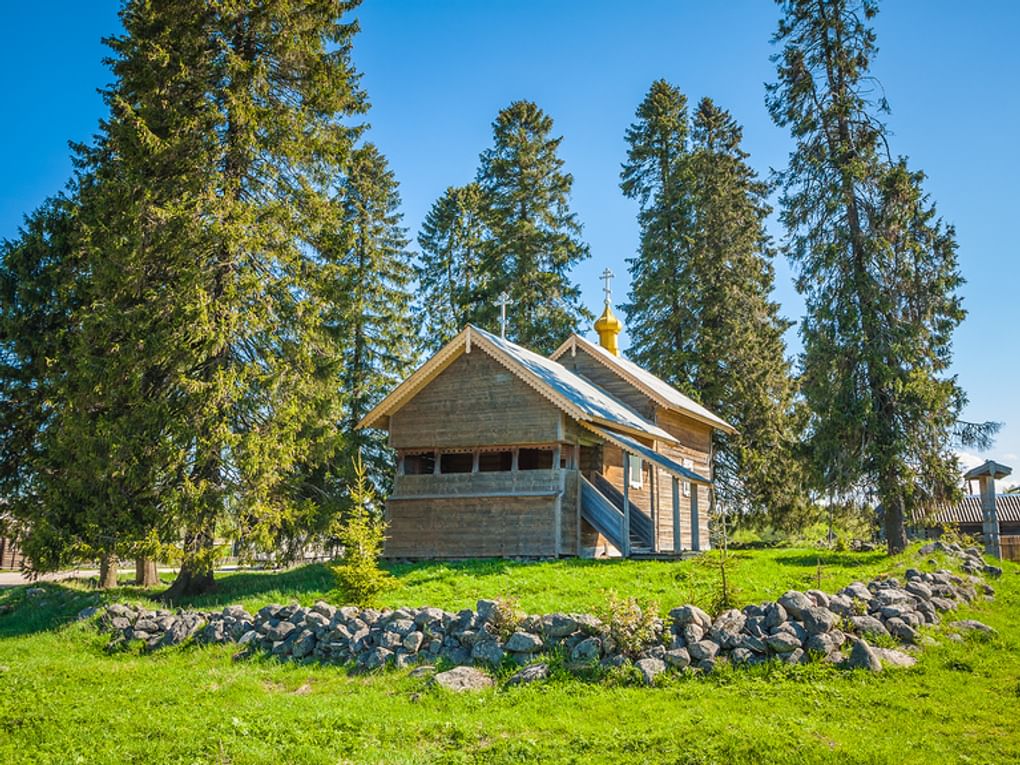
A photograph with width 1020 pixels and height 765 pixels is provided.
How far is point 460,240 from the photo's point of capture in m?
35.9

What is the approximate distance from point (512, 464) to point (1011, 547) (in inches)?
571

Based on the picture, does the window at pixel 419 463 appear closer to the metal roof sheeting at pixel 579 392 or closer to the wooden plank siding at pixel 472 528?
the wooden plank siding at pixel 472 528

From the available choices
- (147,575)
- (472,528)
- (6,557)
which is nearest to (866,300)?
(472,528)

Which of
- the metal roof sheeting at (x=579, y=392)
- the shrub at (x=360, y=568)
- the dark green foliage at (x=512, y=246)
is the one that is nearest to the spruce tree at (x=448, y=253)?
the dark green foliage at (x=512, y=246)

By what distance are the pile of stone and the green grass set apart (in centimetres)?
29

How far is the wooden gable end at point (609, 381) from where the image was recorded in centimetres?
2417

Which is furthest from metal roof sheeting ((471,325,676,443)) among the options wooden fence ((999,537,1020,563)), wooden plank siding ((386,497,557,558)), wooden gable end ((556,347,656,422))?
wooden fence ((999,537,1020,563))

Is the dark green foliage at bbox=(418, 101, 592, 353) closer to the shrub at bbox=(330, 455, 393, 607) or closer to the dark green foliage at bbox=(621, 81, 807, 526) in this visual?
the dark green foliage at bbox=(621, 81, 807, 526)

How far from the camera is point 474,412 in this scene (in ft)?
63.9

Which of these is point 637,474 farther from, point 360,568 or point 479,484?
point 360,568

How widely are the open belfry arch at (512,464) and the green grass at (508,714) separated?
7.86 meters

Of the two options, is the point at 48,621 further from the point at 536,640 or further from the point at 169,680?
the point at 536,640

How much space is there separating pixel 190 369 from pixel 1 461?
301 inches

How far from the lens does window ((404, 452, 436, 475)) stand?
20797 millimetres
